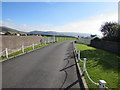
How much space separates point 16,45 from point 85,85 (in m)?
12.0

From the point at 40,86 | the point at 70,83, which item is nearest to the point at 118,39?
the point at 70,83

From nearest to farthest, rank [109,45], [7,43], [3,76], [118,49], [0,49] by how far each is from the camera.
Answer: [3,76] < [0,49] < [7,43] < [118,49] < [109,45]

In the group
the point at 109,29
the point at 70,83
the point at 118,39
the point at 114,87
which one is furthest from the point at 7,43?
the point at 109,29

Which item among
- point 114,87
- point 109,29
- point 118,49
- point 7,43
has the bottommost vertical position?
point 114,87

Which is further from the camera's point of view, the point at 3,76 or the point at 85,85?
the point at 3,76

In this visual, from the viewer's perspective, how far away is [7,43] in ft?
36.4

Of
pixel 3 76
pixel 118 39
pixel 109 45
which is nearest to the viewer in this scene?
pixel 3 76

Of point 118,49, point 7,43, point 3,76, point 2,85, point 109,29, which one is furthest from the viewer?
point 109,29

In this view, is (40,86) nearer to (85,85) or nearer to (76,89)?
(76,89)

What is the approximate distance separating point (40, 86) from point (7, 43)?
910cm

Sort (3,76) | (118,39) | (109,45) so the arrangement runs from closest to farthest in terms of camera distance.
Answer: (3,76) → (118,39) → (109,45)

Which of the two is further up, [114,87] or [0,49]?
[0,49]

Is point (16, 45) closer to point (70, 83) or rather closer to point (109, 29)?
point (70, 83)

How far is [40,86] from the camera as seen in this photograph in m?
4.13
